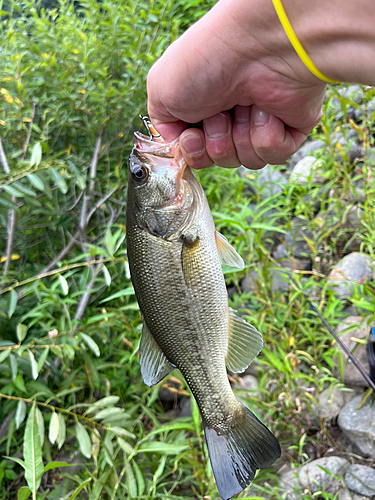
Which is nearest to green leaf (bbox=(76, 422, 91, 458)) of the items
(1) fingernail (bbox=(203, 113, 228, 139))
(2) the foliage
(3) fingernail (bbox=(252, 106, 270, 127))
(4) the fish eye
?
(2) the foliage

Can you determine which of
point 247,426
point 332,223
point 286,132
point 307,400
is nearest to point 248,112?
point 286,132

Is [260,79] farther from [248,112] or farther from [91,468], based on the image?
[91,468]

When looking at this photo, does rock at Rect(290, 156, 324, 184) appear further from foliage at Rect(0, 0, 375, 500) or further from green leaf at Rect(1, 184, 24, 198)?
green leaf at Rect(1, 184, 24, 198)

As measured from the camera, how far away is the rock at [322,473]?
2.23 m

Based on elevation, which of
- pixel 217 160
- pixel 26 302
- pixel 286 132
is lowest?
pixel 26 302

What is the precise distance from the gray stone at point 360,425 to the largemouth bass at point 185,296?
4.99ft

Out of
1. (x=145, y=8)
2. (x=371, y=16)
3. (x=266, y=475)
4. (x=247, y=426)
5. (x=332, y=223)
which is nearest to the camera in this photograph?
(x=371, y=16)

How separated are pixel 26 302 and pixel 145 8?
274 centimetres

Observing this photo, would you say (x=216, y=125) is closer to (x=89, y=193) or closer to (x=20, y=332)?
(x=20, y=332)

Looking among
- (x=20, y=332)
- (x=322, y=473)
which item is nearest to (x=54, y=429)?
(x=20, y=332)

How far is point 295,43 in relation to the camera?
3.09 feet

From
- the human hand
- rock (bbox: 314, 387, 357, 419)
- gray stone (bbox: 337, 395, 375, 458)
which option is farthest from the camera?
rock (bbox: 314, 387, 357, 419)

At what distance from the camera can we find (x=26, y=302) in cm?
279

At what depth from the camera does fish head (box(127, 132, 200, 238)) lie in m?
1.35
